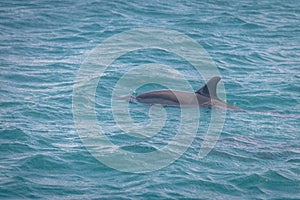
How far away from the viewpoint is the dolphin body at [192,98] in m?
16.7

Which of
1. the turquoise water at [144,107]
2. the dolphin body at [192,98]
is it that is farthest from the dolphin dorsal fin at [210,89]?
the turquoise water at [144,107]

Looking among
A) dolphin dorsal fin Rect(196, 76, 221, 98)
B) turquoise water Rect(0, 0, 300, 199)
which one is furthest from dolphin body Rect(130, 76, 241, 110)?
turquoise water Rect(0, 0, 300, 199)

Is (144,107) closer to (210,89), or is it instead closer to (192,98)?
(192,98)

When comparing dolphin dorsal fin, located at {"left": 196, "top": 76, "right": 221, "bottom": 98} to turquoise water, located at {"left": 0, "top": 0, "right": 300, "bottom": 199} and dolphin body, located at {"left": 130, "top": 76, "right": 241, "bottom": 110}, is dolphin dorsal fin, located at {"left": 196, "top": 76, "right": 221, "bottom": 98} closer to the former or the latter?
dolphin body, located at {"left": 130, "top": 76, "right": 241, "bottom": 110}

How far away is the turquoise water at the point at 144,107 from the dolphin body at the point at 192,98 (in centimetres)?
47

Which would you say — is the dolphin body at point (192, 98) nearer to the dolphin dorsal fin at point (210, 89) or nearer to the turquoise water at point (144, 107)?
the dolphin dorsal fin at point (210, 89)

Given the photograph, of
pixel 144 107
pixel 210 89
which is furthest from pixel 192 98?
pixel 144 107

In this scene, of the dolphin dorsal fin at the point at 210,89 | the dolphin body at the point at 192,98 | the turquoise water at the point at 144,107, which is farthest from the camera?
the dolphin dorsal fin at the point at 210,89

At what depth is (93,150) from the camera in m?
13.3

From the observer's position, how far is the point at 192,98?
16.8 m

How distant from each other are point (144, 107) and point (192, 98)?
148 centimetres

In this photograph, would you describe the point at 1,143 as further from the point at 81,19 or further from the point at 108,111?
the point at 81,19

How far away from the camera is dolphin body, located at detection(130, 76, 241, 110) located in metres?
16.7

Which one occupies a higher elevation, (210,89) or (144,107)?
(210,89)
